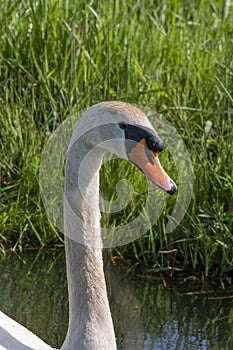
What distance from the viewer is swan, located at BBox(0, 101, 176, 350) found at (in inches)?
148

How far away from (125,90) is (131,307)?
1.50m

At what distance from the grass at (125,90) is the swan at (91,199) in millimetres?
1549

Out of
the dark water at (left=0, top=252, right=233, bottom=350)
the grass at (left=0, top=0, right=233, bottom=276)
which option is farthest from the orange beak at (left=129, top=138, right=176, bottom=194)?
the grass at (left=0, top=0, right=233, bottom=276)

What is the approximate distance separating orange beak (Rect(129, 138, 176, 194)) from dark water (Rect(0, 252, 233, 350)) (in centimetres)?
133

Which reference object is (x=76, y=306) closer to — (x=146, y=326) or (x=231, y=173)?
(x=146, y=326)

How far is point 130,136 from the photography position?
3.74 meters

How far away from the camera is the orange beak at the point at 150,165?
12.2ft

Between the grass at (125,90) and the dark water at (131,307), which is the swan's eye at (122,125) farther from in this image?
the grass at (125,90)

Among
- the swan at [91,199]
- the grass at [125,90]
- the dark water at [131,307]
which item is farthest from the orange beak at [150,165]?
the grass at [125,90]

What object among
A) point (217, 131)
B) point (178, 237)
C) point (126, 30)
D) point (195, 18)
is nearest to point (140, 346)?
point (178, 237)

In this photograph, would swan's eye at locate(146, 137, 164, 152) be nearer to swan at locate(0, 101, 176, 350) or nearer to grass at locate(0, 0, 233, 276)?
swan at locate(0, 101, 176, 350)

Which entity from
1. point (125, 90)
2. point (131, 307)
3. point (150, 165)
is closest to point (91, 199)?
point (150, 165)

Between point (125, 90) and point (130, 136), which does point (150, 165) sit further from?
point (125, 90)

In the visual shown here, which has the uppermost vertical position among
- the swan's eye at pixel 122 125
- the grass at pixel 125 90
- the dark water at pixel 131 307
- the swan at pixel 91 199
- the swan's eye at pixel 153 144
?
the swan's eye at pixel 122 125
